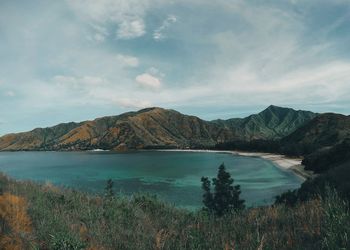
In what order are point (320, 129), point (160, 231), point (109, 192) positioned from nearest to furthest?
1. point (160, 231)
2. point (109, 192)
3. point (320, 129)

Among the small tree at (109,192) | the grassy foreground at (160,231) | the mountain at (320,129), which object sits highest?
the mountain at (320,129)

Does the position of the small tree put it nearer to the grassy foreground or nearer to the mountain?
the grassy foreground

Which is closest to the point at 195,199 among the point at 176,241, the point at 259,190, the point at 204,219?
the point at 259,190

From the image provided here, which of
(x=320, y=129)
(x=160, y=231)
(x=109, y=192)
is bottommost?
(x=109, y=192)

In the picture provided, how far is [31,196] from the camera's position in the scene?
32.3 feet

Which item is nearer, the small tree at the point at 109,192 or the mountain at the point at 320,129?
the small tree at the point at 109,192

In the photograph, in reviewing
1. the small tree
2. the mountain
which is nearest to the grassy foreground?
the small tree

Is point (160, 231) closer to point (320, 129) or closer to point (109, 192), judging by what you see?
point (109, 192)

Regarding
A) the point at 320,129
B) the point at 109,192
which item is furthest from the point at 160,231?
the point at 320,129

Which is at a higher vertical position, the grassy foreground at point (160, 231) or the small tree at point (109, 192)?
the grassy foreground at point (160, 231)

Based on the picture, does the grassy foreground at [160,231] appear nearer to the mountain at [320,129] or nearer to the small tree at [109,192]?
the small tree at [109,192]

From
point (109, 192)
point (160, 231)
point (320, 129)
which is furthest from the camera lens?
point (320, 129)

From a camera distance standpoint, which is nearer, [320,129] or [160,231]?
[160,231]

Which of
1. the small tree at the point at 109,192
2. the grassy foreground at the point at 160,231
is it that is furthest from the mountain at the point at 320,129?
the grassy foreground at the point at 160,231
